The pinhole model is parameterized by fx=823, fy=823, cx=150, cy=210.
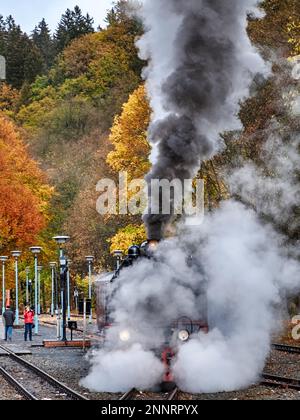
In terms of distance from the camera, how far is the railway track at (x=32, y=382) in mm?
15688

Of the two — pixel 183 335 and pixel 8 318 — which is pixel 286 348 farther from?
pixel 8 318

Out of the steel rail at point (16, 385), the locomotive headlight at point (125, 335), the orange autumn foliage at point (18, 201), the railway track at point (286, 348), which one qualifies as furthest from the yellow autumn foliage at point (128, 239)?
the locomotive headlight at point (125, 335)

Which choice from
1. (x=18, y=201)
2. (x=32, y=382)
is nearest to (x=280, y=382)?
(x=32, y=382)

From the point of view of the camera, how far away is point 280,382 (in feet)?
56.1

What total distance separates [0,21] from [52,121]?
5768 cm

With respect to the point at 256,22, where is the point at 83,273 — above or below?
below

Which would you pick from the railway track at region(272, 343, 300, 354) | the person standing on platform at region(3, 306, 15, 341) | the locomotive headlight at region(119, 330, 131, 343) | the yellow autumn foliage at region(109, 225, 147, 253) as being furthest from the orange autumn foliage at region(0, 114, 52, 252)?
the locomotive headlight at region(119, 330, 131, 343)

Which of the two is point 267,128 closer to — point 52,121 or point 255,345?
point 255,345

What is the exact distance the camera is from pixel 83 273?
55781 mm

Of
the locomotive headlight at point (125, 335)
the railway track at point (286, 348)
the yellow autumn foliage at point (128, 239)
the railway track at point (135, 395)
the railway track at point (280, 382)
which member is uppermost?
the yellow autumn foliage at point (128, 239)

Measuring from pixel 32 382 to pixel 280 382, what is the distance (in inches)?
217

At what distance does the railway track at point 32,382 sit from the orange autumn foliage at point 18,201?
23466 millimetres

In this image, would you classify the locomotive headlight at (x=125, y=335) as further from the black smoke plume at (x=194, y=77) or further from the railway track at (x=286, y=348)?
the railway track at (x=286, y=348)

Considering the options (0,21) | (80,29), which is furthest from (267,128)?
(0,21)
